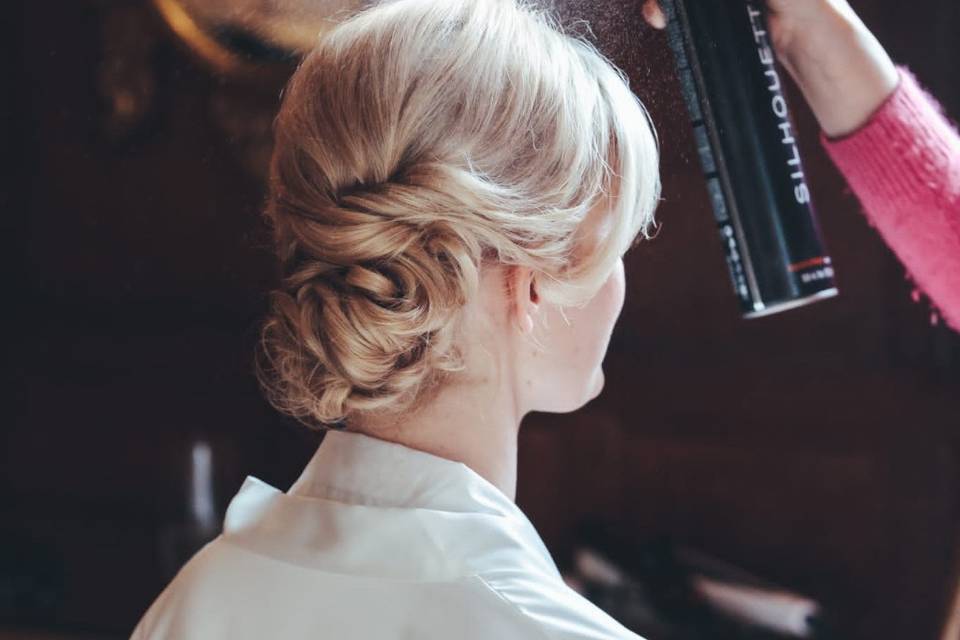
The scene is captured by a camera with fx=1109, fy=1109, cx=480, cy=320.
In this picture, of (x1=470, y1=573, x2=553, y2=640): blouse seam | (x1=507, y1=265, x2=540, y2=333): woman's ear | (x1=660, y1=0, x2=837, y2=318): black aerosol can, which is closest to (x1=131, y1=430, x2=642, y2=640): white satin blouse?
(x1=470, y1=573, x2=553, y2=640): blouse seam

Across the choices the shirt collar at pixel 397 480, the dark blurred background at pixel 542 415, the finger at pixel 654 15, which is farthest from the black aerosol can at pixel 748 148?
the dark blurred background at pixel 542 415

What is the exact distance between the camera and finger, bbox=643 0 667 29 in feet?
2.41

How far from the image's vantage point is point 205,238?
105 centimetres

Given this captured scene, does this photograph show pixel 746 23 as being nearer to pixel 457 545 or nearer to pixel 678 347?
pixel 457 545

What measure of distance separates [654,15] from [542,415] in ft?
5.16

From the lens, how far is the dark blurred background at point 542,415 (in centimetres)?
129

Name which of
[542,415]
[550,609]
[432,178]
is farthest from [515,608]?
[542,415]

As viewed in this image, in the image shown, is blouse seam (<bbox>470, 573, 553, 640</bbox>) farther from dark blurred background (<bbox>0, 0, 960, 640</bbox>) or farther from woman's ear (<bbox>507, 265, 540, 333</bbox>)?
dark blurred background (<bbox>0, 0, 960, 640</bbox>)

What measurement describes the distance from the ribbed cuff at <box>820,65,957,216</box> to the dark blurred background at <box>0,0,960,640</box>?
0.32 meters

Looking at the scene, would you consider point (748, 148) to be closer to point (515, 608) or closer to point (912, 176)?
point (912, 176)

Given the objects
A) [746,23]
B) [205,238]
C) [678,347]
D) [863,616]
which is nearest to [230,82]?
[205,238]

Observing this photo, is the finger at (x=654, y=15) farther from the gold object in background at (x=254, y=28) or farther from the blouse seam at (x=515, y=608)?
the blouse seam at (x=515, y=608)

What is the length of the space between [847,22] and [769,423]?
1.43m

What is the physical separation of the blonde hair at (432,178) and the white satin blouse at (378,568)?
63 millimetres
